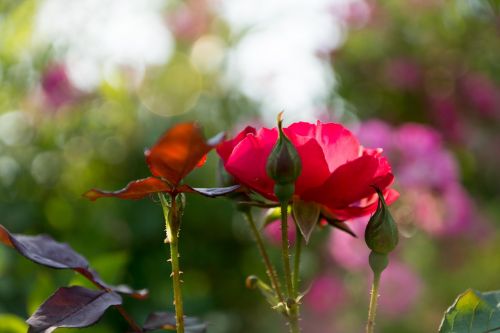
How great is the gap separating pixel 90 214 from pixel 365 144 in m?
0.58

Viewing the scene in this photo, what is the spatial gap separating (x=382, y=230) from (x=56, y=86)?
125 cm

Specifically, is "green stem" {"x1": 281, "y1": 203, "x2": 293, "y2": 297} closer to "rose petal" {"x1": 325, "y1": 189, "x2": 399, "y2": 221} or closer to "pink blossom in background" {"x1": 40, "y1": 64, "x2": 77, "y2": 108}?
"rose petal" {"x1": 325, "y1": 189, "x2": 399, "y2": 221}

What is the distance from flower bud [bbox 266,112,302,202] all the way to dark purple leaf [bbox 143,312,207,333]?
143 millimetres

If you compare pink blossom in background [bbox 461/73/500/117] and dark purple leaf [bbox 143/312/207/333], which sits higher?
dark purple leaf [bbox 143/312/207/333]

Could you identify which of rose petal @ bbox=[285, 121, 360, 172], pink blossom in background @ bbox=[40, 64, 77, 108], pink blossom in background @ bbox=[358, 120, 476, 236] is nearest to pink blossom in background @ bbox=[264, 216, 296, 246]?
pink blossom in background @ bbox=[358, 120, 476, 236]

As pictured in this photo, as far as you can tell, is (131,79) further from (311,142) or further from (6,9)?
(311,142)

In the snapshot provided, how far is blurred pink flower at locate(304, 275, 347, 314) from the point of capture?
164cm

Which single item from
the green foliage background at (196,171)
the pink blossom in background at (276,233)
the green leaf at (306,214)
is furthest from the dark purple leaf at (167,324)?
the pink blossom in background at (276,233)

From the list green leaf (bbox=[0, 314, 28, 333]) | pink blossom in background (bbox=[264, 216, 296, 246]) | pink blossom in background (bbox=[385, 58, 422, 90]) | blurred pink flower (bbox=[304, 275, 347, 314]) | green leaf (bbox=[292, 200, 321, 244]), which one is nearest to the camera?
green leaf (bbox=[292, 200, 321, 244])

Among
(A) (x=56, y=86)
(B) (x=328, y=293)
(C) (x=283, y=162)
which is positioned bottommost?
(B) (x=328, y=293)

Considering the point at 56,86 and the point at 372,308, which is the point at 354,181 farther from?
the point at 56,86

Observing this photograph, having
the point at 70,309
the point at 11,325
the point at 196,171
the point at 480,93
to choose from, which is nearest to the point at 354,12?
the point at 480,93

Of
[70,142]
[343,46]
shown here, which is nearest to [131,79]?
[70,142]

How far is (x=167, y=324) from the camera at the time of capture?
0.50m
